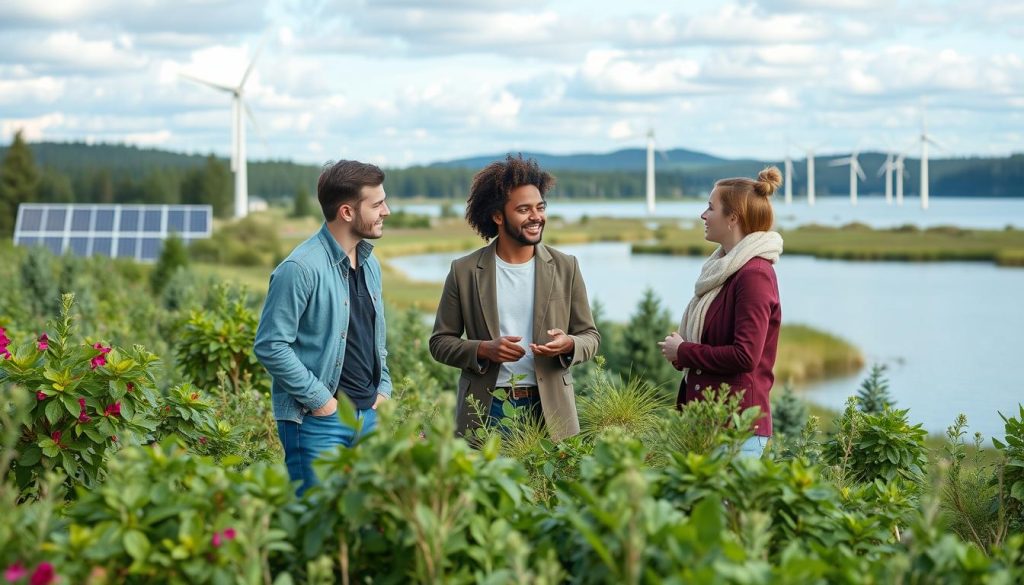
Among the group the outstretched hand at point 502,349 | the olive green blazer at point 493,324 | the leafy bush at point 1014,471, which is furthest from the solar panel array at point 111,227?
the leafy bush at point 1014,471

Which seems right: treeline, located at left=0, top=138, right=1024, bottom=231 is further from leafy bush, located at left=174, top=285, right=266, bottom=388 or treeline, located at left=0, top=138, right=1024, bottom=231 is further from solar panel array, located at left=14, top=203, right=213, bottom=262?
leafy bush, located at left=174, top=285, right=266, bottom=388

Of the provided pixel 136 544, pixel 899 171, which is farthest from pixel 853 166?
pixel 136 544

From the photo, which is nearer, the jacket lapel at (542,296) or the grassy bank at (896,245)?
the jacket lapel at (542,296)

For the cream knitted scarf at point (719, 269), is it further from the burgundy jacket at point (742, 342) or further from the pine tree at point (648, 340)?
the pine tree at point (648, 340)

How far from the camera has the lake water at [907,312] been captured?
26.4m

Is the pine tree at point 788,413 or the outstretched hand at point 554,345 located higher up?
the outstretched hand at point 554,345

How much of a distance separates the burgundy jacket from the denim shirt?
4.83ft

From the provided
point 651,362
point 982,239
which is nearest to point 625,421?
point 651,362

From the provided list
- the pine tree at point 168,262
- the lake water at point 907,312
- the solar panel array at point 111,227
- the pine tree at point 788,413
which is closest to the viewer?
the pine tree at point 788,413

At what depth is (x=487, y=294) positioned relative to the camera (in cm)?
531

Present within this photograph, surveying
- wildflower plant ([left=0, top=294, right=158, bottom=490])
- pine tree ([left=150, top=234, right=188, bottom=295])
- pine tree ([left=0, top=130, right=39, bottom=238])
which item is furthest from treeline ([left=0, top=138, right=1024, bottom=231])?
wildflower plant ([left=0, top=294, right=158, bottom=490])

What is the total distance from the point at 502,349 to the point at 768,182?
4.47 ft

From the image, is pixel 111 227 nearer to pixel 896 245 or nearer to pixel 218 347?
pixel 218 347

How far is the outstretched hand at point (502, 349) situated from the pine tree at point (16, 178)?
237 ft
